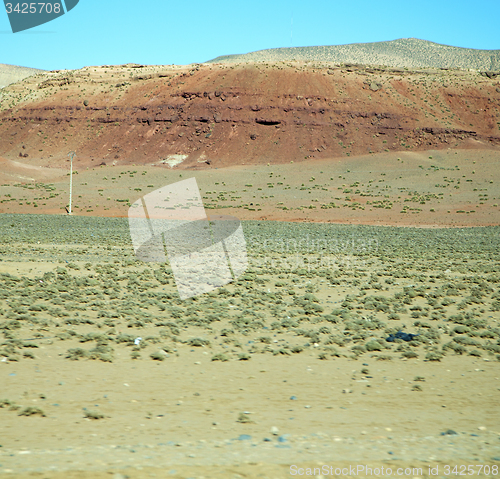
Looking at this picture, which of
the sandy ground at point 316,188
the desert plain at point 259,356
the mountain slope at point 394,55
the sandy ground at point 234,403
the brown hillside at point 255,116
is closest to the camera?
the sandy ground at point 234,403

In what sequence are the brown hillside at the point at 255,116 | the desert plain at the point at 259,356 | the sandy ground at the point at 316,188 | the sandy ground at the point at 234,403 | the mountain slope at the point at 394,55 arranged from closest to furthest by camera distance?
the sandy ground at the point at 234,403 → the desert plain at the point at 259,356 → the sandy ground at the point at 316,188 → the brown hillside at the point at 255,116 → the mountain slope at the point at 394,55

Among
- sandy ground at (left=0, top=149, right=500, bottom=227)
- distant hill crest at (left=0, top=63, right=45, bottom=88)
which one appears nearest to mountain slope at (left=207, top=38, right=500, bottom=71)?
distant hill crest at (left=0, top=63, right=45, bottom=88)

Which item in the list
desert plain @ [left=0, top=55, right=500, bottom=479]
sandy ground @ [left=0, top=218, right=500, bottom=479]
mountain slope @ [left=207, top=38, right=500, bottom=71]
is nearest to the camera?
sandy ground @ [left=0, top=218, right=500, bottom=479]

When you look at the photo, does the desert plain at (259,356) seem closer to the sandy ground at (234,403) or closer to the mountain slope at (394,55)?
the sandy ground at (234,403)

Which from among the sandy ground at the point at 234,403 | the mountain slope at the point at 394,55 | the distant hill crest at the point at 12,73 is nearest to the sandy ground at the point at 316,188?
the sandy ground at the point at 234,403

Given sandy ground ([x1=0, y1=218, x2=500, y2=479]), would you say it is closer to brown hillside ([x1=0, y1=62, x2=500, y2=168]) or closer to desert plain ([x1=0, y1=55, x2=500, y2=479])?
desert plain ([x1=0, y1=55, x2=500, y2=479])

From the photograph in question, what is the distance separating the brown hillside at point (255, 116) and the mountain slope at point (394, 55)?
81815mm

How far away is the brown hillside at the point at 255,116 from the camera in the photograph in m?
61.8

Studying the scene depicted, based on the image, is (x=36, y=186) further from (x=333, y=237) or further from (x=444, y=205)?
(x=444, y=205)

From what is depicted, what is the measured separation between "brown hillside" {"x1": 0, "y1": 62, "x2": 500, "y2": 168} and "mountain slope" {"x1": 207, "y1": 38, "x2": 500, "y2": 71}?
81.8 metres

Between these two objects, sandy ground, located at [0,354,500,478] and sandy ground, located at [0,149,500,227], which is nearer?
sandy ground, located at [0,354,500,478]

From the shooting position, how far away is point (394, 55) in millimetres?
161500

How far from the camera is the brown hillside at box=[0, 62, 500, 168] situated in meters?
61.8

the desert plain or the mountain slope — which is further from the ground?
the mountain slope
